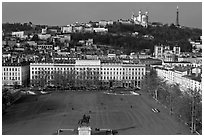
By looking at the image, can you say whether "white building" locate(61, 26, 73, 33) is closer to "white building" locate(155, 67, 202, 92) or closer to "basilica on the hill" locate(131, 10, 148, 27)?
"basilica on the hill" locate(131, 10, 148, 27)

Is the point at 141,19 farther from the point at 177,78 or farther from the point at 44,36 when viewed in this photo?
the point at 177,78

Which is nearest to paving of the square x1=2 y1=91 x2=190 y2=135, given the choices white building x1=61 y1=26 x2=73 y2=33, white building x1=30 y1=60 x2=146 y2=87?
white building x1=30 y1=60 x2=146 y2=87

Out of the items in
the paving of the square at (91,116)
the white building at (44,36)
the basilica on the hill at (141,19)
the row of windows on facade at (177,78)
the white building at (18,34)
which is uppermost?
the basilica on the hill at (141,19)

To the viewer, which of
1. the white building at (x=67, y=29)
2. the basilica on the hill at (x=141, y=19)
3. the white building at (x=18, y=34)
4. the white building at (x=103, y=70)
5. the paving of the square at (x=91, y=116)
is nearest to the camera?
the paving of the square at (x=91, y=116)

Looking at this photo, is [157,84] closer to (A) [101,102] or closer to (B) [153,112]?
(A) [101,102]

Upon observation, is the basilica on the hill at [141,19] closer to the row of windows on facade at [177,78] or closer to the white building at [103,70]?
the white building at [103,70]

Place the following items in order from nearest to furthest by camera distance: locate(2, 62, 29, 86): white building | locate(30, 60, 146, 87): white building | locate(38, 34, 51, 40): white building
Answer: locate(2, 62, 29, 86): white building → locate(30, 60, 146, 87): white building → locate(38, 34, 51, 40): white building

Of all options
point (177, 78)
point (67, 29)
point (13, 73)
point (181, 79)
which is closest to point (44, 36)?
point (67, 29)

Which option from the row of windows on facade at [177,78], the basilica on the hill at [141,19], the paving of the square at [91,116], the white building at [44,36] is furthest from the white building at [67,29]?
the paving of the square at [91,116]

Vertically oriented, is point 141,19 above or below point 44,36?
above
